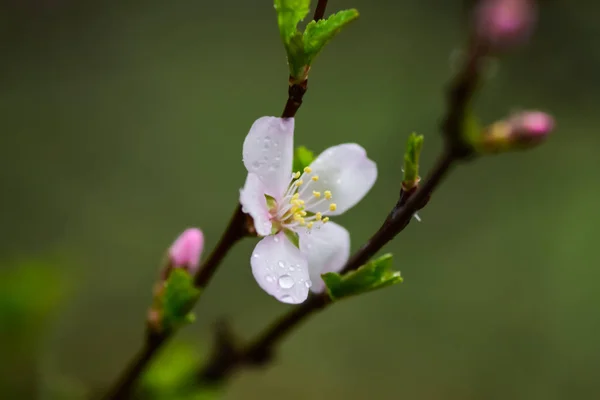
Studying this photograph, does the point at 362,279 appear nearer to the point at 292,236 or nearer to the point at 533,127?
the point at 292,236

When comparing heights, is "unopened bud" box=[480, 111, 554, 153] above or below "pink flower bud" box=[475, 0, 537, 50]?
below

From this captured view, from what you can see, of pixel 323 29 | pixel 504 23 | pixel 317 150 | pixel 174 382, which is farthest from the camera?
pixel 317 150

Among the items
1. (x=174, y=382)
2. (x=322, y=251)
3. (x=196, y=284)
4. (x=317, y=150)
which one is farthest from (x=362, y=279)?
(x=317, y=150)

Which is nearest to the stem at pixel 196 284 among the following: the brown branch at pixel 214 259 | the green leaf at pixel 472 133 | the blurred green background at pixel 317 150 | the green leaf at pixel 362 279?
the brown branch at pixel 214 259

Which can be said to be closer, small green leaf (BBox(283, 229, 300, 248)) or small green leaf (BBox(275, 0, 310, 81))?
small green leaf (BBox(275, 0, 310, 81))

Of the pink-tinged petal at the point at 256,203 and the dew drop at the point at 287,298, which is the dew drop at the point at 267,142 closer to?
the pink-tinged petal at the point at 256,203

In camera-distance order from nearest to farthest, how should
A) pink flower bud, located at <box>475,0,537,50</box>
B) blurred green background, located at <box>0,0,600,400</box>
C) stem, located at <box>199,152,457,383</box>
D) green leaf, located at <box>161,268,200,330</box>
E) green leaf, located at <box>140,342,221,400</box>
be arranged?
pink flower bud, located at <box>475,0,537,50</box> → stem, located at <box>199,152,457,383</box> → green leaf, located at <box>161,268,200,330</box> → green leaf, located at <box>140,342,221,400</box> → blurred green background, located at <box>0,0,600,400</box>

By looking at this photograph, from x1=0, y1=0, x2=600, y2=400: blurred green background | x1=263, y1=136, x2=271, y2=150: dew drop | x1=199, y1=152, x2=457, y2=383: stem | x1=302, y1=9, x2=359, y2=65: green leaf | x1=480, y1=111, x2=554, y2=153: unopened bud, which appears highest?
x1=302, y1=9, x2=359, y2=65: green leaf

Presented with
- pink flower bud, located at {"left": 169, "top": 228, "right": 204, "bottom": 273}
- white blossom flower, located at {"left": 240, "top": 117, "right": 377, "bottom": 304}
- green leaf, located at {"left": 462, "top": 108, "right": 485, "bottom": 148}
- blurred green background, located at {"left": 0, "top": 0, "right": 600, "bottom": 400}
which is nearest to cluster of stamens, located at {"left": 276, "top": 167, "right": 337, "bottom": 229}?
white blossom flower, located at {"left": 240, "top": 117, "right": 377, "bottom": 304}

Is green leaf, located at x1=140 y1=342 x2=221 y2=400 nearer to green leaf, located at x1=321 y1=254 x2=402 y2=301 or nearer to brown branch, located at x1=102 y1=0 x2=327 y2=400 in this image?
brown branch, located at x1=102 y1=0 x2=327 y2=400
